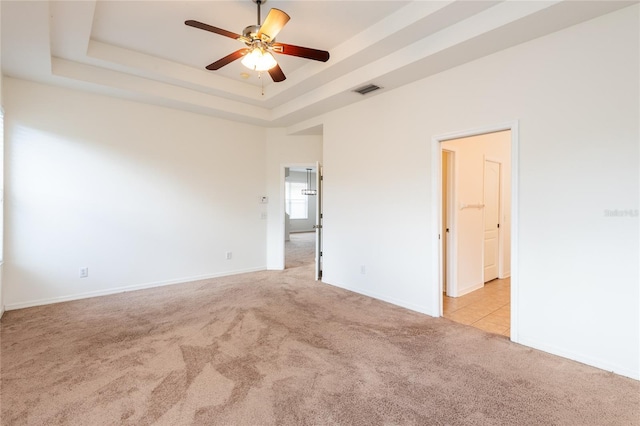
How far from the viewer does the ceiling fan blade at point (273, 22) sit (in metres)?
2.21

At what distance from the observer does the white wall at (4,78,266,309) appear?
12.4 feet

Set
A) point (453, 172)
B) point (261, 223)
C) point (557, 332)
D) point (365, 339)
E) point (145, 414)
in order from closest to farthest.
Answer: point (145, 414), point (557, 332), point (365, 339), point (453, 172), point (261, 223)

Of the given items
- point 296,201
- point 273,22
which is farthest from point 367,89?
point 296,201

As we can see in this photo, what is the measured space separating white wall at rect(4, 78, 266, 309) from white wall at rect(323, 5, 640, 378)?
3.41m

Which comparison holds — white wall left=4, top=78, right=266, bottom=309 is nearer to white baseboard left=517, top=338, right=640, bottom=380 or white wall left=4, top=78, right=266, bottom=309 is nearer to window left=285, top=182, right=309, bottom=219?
white baseboard left=517, top=338, right=640, bottom=380

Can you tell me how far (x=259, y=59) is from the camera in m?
2.75

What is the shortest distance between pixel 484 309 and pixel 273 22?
3954 millimetres

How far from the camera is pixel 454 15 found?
2.66 meters

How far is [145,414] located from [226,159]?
4367mm

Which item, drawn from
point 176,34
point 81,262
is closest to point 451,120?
point 176,34

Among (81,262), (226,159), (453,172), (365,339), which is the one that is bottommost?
(365,339)

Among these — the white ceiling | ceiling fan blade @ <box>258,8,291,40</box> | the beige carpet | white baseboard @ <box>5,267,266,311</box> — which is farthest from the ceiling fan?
white baseboard @ <box>5,267,266,311</box>

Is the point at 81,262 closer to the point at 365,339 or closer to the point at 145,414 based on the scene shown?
the point at 145,414

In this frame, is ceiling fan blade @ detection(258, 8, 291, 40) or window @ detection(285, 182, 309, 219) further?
window @ detection(285, 182, 309, 219)
